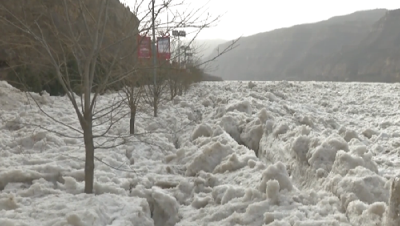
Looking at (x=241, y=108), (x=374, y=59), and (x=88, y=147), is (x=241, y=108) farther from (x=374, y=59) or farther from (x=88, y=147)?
(x=374, y=59)

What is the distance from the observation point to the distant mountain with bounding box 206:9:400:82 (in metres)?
78.5

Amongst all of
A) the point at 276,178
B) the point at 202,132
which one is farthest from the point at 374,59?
the point at 276,178

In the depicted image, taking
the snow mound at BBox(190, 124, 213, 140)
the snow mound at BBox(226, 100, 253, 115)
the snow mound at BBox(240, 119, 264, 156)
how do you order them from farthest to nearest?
1. the snow mound at BBox(226, 100, 253, 115)
2. the snow mound at BBox(240, 119, 264, 156)
3. the snow mound at BBox(190, 124, 213, 140)

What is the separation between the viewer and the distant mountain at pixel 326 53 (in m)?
78.5

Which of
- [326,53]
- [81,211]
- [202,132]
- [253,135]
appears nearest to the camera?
[81,211]

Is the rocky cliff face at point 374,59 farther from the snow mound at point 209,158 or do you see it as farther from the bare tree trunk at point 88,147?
the bare tree trunk at point 88,147

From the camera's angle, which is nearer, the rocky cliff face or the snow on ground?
the snow on ground

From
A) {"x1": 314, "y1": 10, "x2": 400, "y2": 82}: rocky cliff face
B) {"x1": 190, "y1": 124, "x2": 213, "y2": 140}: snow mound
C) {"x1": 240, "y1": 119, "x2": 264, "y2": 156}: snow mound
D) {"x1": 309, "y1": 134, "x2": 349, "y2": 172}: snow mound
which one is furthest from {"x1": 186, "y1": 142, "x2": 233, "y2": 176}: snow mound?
{"x1": 314, "y1": 10, "x2": 400, "y2": 82}: rocky cliff face

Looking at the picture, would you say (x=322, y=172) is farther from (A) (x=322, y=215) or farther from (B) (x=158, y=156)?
(B) (x=158, y=156)

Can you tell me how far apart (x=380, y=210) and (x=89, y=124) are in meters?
2.60

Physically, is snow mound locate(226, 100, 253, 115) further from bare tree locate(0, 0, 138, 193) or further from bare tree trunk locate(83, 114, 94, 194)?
bare tree trunk locate(83, 114, 94, 194)

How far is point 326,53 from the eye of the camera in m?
108

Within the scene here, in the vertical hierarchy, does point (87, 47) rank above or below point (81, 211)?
above

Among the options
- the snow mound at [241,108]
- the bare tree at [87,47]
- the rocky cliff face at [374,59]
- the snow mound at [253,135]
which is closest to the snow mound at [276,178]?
the bare tree at [87,47]
